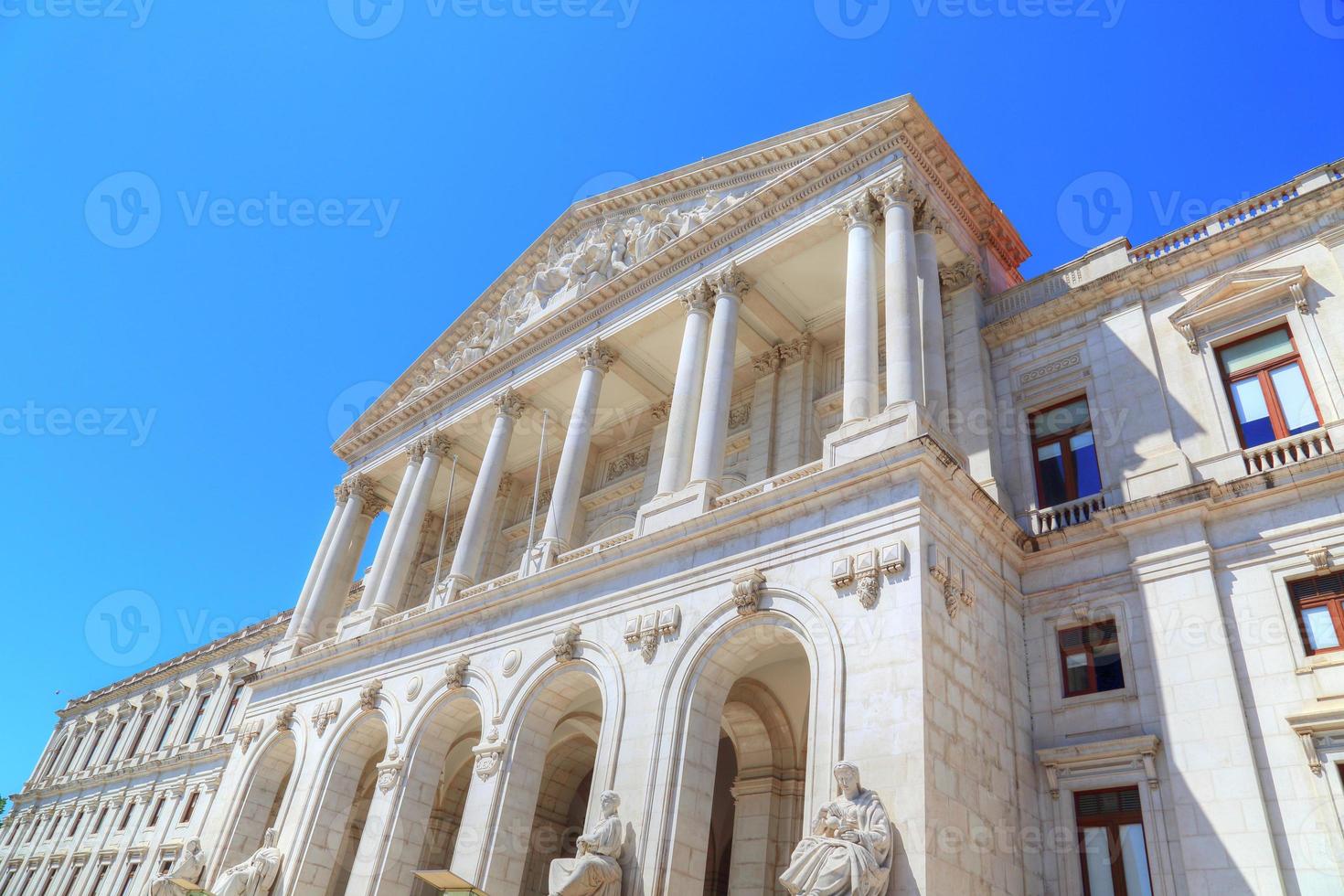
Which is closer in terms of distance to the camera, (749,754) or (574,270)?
(749,754)

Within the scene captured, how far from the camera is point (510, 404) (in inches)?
1163

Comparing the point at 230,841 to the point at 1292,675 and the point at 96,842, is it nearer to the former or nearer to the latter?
the point at 1292,675

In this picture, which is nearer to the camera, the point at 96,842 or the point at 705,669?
the point at 705,669

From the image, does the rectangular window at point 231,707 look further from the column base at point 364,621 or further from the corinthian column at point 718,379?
the corinthian column at point 718,379

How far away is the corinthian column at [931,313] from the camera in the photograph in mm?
19219

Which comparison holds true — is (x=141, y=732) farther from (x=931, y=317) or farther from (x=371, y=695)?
(x=931, y=317)

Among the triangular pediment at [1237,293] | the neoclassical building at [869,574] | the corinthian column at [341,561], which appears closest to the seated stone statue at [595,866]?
the neoclassical building at [869,574]

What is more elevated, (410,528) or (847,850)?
(410,528)

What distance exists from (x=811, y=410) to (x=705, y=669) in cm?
987

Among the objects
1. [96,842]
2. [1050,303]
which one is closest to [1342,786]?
[1050,303]

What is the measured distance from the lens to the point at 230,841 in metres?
27.1

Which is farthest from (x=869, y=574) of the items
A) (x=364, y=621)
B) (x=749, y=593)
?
(x=364, y=621)

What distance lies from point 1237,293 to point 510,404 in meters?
19.7

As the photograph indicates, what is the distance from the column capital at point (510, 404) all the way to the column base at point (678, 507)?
33.1 feet
